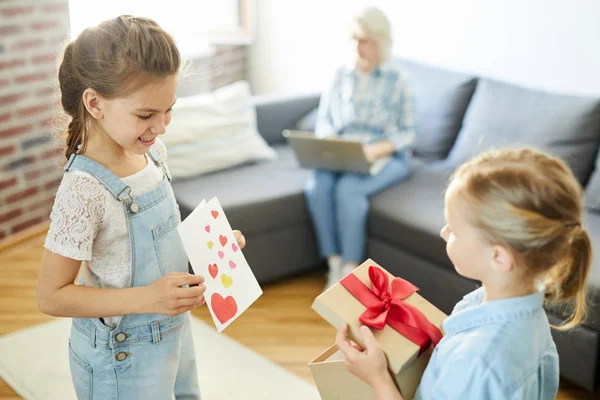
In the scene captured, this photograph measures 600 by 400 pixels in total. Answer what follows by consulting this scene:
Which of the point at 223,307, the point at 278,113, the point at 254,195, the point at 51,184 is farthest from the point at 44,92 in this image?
the point at 223,307

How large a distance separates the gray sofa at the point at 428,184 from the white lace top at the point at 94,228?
1.41 meters

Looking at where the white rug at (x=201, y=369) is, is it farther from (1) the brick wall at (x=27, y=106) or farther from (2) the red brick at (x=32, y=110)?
(2) the red brick at (x=32, y=110)

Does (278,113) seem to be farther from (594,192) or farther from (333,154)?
(594,192)

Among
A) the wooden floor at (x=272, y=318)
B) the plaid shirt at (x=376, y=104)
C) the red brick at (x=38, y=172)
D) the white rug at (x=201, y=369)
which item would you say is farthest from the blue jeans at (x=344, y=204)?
the red brick at (x=38, y=172)

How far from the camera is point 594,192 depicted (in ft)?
8.99

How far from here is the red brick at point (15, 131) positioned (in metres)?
3.29

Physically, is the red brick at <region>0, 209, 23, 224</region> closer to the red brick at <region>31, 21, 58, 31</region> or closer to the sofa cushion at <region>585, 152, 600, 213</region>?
the red brick at <region>31, 21, 58, 31</region>

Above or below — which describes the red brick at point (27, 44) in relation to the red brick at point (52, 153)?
above

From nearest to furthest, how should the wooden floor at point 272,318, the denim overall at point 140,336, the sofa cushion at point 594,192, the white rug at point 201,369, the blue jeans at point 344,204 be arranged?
the denim overall at point 140,336 → the white rug at point 201,369 → the wooden floor at point 272,318 → the sofa cushion at point 594,192 → the blue jeans at point 344,204

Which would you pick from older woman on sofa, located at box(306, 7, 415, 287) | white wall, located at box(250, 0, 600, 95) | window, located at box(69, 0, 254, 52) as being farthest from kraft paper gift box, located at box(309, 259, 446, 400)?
window, located at box(69, 0, 254, 52)

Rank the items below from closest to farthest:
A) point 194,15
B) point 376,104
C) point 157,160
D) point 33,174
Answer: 1. point 157,160
2. point 376,104
3. point 33,174
4. point 194,15

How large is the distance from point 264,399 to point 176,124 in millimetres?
1366

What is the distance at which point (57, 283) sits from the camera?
4.47 feet

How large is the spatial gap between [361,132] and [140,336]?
1.90 meters
